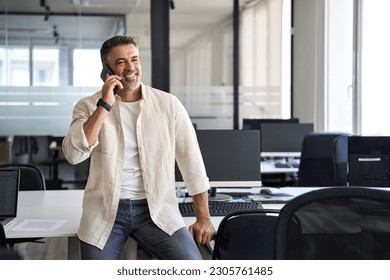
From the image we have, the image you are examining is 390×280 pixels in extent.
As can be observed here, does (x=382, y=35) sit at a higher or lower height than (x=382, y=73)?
higher

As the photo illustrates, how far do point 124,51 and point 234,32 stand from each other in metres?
4.58

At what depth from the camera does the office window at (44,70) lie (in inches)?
220

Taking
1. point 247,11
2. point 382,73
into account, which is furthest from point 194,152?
point 247,11

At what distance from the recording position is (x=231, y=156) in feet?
7.75

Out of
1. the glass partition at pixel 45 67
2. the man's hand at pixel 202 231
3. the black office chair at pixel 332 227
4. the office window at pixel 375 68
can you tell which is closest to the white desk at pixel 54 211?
the man's hand at pixel 202 231

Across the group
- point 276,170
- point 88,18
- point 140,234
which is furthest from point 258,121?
point 140,234

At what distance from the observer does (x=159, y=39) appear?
582 centimetres

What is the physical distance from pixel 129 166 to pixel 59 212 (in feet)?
1.80

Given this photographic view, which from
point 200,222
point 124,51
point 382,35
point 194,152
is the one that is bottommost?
point 200,222

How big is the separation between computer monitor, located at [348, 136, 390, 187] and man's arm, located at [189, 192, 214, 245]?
0.84 metres

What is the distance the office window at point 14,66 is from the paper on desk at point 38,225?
12.7 feet

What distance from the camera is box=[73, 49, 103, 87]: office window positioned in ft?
18.5

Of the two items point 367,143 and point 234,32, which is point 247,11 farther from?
point 367,143
